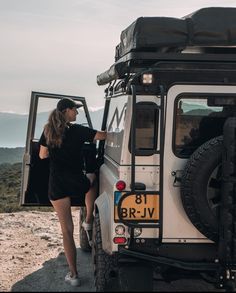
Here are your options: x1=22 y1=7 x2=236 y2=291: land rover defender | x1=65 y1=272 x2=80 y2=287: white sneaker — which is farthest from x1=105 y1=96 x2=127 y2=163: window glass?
x1=65 y1=272 x2=80 y2=287: white sneaker

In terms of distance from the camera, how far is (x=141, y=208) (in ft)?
16.3

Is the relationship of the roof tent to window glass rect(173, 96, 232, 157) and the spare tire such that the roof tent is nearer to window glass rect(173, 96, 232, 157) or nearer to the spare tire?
window glass rect(173, 96, 232, 157)

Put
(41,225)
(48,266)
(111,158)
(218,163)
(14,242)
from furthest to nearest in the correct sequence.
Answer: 1. (41,225)
2. (14,242)
3. (48,266)
4. (111,158)
5. (218,163)

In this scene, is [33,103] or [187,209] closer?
[187,209]

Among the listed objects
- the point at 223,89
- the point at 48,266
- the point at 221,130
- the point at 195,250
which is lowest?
the point at 48,266

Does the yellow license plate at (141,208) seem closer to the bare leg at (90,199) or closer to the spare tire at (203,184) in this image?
the spare tire at (203,184)

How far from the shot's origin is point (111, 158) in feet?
20.0

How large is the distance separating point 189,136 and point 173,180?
46cm

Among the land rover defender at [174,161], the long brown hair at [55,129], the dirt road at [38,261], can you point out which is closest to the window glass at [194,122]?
the land rover defender at [174,161]

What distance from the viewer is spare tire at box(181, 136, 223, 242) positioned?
15.7 feet

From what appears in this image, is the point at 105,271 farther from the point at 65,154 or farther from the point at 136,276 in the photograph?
the point at 65,154

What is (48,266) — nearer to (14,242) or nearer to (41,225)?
(14,242)

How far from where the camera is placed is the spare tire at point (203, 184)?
15.7 feet

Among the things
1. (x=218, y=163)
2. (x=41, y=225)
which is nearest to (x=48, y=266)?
(x=41, y=225)
